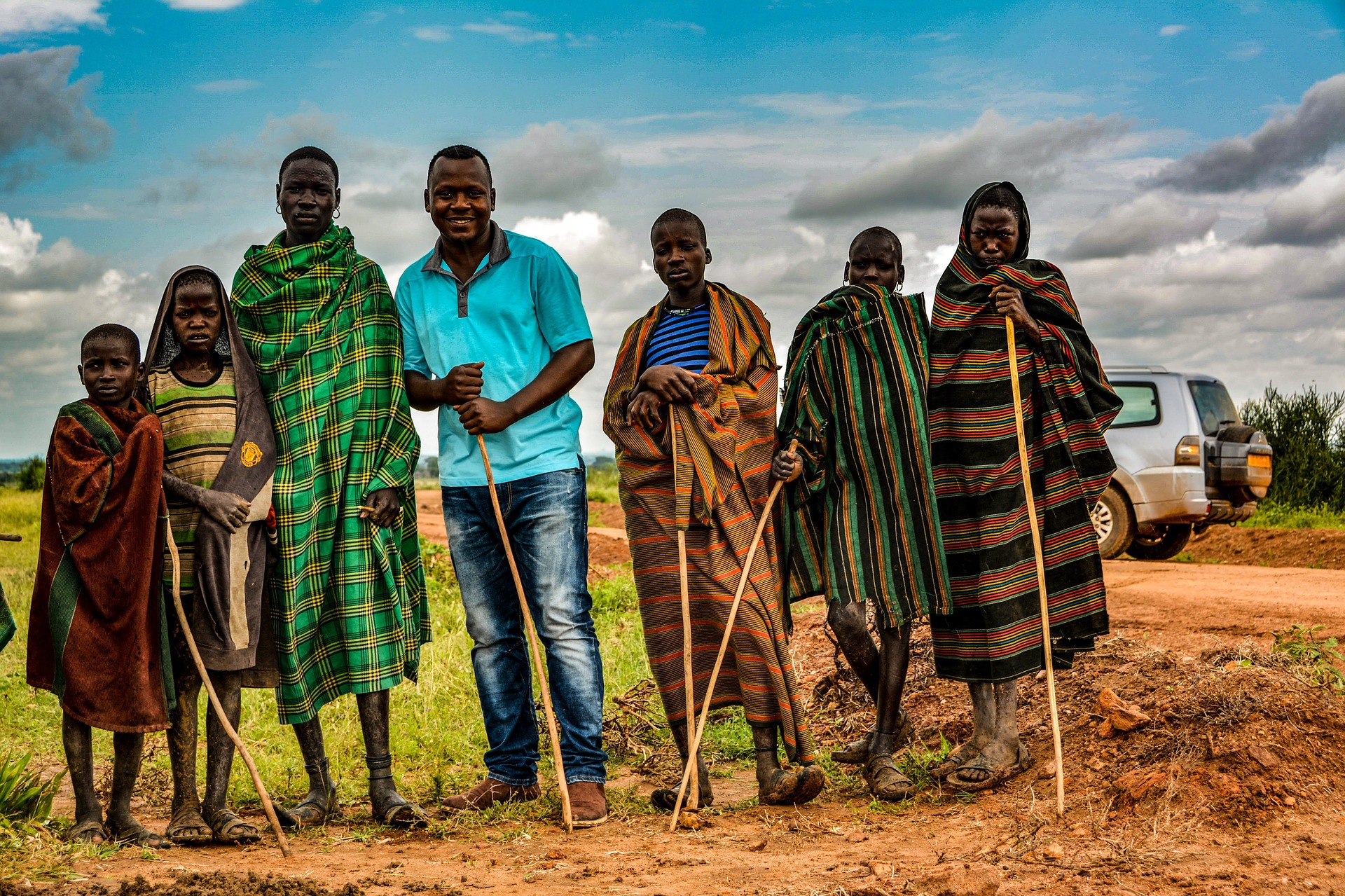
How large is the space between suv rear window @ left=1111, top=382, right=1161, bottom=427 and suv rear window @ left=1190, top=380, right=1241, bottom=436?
36 centimetres

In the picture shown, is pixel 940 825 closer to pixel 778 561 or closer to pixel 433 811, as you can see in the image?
pixel 778 561

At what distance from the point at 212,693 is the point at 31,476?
1867cm

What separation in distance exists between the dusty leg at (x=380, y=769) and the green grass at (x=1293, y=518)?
13.5 m

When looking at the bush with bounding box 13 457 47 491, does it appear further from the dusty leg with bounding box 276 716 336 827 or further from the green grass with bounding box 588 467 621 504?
the dusty leg with bounding box 276 716 336 827

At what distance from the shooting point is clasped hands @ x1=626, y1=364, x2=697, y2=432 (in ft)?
12.6

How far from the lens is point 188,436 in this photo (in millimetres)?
3797

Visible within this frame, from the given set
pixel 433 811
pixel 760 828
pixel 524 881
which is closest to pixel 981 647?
pixel 760 828

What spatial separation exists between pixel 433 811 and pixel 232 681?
0.89 metres

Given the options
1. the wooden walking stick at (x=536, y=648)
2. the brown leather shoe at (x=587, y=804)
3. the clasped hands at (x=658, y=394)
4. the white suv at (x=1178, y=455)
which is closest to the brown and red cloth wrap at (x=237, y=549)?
the wooden walking stick at (x=536, y=648)

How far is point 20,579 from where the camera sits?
11000mm

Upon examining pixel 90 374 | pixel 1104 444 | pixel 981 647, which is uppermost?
pixel 90 374

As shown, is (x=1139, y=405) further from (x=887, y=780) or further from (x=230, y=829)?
(x=230, y=829)

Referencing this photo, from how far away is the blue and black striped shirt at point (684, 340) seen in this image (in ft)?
13.1

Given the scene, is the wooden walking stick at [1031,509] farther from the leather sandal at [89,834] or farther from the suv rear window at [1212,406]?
the suv rear window at [1212,406]
